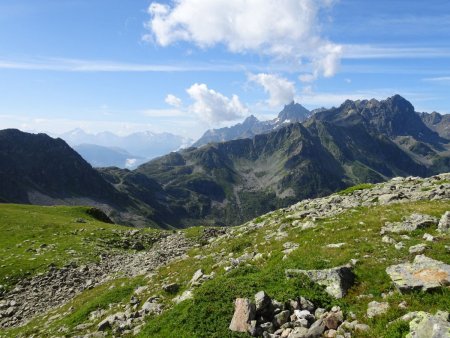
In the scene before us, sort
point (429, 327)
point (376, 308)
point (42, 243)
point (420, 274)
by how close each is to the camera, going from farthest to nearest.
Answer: point (42, 243)
point (420, 274)
point (376, 308)
point (429, 327)

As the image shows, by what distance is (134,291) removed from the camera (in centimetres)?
2927

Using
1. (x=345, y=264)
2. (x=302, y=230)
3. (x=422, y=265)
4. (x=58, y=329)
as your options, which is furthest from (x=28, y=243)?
(x=422, y=265)

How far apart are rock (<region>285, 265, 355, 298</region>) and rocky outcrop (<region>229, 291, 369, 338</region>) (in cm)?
136

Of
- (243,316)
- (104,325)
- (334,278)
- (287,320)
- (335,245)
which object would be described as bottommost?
(104,325)

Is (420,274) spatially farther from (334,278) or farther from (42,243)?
(42,243)

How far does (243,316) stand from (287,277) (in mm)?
4087

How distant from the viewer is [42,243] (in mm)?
51406

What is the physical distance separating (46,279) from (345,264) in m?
33.2

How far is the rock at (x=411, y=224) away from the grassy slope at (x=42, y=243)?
116 feet

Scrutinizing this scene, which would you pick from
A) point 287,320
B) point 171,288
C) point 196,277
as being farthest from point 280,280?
point 171,288

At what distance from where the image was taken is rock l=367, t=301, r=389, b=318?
1542cm

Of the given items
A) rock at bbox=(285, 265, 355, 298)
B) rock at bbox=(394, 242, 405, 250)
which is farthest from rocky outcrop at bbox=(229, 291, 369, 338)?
rock at bbox=(394, 242, 405, 250)

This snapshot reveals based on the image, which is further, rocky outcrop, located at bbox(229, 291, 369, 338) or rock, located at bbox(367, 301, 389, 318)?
rock, located at bbox(367, 301, 389, 318)

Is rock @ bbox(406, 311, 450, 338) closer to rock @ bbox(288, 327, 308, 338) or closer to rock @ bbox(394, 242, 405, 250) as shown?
rock @ bbox(288, 327, 308, 338)
